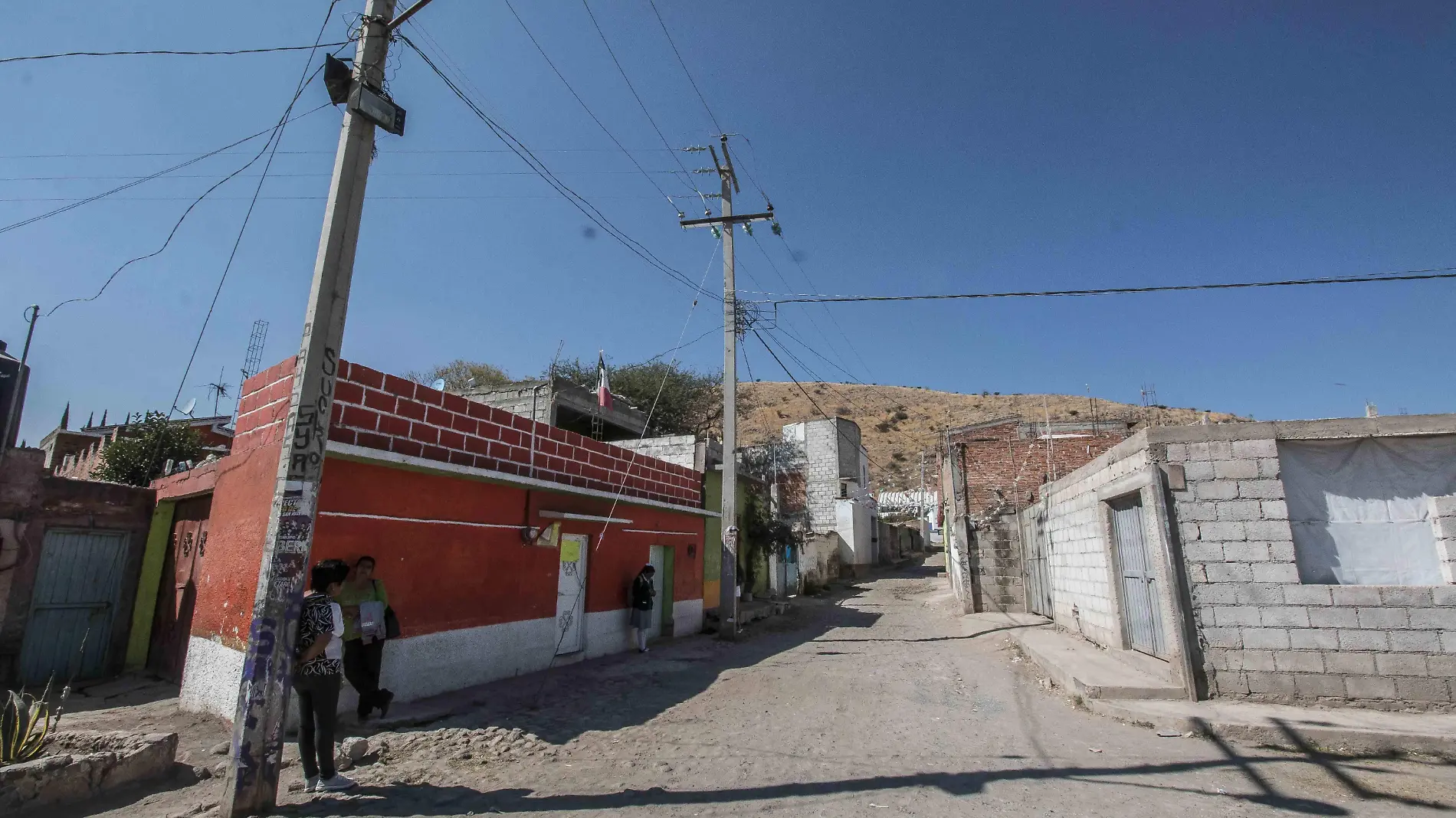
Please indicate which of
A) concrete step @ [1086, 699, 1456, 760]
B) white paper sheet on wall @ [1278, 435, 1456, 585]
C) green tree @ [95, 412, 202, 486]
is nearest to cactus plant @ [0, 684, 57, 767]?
concrete step @ [1086, 699, 1456, 760]

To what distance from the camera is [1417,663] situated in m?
6.81

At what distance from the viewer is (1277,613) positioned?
7184 millimetres

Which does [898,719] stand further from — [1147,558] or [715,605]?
[715,605]

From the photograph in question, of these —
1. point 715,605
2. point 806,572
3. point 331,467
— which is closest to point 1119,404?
point 806,572

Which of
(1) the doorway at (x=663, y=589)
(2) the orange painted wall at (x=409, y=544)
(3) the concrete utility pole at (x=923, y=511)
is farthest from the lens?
(3) the concrete utility pole at (x=923, y=511)

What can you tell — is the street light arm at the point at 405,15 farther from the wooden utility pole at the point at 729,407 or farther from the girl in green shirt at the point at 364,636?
the wooden utility pole at the point at 729,407

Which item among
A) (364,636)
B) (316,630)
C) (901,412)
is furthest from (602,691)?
(901,412)

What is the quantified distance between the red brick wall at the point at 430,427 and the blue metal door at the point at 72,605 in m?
4.10

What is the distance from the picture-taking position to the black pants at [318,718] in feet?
16.1

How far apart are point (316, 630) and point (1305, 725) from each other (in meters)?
8.53

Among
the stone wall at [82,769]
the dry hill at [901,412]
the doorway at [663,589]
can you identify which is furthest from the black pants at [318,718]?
the dry hill at [901,412]

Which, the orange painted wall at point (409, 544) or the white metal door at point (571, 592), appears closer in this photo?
the orange painted wall at point (409, 544)

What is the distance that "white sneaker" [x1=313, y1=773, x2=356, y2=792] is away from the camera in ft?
16.0

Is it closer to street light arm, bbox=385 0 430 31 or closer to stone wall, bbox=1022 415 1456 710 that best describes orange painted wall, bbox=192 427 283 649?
street light arm, bbox=385 0 430 31
